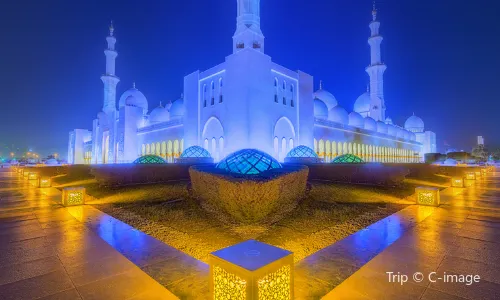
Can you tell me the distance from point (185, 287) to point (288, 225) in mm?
3821

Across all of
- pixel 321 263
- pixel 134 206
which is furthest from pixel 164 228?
pixel 321 263

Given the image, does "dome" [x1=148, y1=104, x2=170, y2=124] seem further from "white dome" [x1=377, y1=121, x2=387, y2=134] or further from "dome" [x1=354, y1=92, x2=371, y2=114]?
"dome" [x1=354, y1=92, x2=371, y2=114]

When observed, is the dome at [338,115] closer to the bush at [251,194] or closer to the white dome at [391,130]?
the white dome at [391,130]

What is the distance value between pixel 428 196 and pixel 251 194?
4.93m

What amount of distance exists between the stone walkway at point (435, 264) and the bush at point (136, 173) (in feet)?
33.1

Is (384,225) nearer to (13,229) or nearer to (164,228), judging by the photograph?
(164,228)

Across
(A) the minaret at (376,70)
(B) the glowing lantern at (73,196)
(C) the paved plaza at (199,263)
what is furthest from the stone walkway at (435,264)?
(A) the minaret at (376,70)

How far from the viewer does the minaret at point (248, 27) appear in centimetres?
2425

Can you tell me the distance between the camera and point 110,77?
120ft

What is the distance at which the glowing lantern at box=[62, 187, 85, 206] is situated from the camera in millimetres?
7014

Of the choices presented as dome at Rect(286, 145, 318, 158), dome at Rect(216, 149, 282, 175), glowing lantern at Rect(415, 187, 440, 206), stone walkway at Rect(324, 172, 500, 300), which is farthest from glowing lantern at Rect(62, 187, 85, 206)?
dome at Rect(286, 145, 318, 158)

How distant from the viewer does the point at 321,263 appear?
3.21 metres

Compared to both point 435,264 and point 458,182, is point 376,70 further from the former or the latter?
point 435,264

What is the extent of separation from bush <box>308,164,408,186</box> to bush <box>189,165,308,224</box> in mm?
4626
